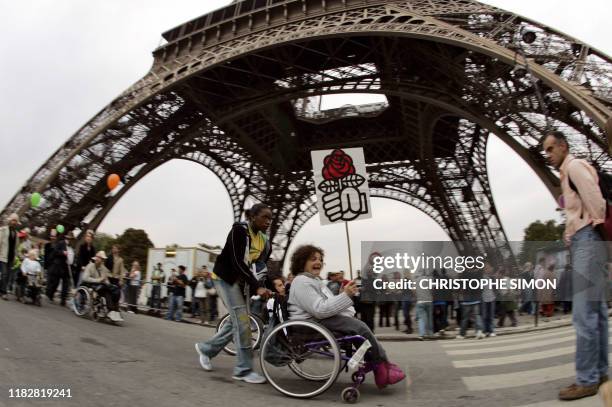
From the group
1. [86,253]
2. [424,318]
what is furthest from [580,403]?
[86,253]

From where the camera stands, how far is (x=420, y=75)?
19.6 metres

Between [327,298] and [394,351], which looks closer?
[327,298]

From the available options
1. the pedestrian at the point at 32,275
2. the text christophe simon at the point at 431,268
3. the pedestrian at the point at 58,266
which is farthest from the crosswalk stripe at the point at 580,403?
the pedestrian at the point at 58,266

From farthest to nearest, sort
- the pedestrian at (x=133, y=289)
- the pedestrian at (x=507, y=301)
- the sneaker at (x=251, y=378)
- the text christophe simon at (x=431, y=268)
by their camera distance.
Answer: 1. the pedestrian at (x=133, y=289)
2. the pedestrian at (x=507, y=301)
3. the text christophe simon at (x=431, y=268)
4. the sneaker at (x=251, y=378)

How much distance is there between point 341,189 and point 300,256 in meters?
1.48

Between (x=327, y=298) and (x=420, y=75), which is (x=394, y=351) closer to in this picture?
(x=327, y=298)

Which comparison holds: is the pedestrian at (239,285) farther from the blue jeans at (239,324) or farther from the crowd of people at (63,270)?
the crowd of people at (63,270)

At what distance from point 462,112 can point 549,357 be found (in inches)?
533

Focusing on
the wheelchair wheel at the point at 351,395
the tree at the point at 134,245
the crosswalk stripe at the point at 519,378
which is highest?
the tree at the point at 134,245

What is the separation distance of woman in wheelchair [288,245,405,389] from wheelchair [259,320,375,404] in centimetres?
7

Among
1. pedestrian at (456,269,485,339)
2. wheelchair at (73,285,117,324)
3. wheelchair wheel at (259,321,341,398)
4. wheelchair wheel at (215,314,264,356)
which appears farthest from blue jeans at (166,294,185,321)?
wheelchair wheel at (259,321,341,398)

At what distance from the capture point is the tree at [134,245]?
56938 mm

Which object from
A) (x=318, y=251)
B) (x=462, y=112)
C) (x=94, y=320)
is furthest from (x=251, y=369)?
(x=462, y=112)

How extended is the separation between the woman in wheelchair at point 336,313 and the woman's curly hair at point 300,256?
89mm
